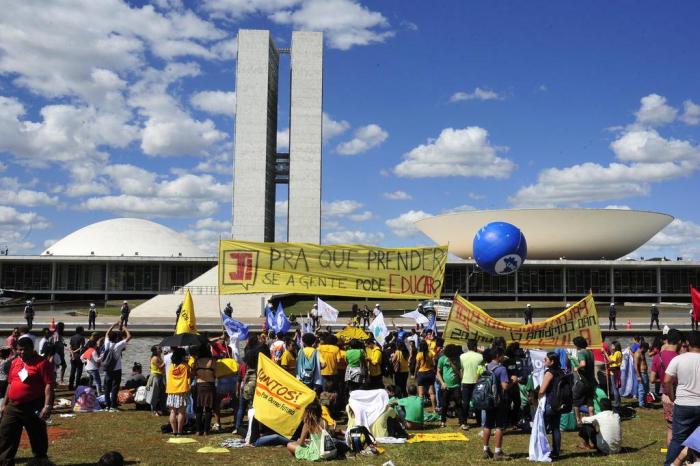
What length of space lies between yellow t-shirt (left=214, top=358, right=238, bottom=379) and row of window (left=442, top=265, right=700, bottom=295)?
57.3 meters

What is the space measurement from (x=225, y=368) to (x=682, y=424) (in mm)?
6792

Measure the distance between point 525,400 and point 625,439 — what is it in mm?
1628

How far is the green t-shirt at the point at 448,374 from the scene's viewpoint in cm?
1025

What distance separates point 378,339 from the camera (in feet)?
47.7

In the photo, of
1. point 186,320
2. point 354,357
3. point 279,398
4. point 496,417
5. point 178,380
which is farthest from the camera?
point 186,320

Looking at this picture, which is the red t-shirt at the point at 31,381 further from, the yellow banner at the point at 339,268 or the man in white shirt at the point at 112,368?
the man in white shirt at the point at 112,368

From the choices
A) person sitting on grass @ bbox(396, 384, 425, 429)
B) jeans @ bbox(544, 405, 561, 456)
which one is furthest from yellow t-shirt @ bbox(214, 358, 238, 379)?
jeans @ bbox(544, 405, 561, 456)

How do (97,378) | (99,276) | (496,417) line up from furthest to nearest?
(99,276)
(97,378)
(496,417)

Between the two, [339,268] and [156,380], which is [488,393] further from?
[156,380]

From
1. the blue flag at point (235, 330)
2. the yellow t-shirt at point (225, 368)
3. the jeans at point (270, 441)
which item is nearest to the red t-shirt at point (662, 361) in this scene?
the jeans at point (270, 441)

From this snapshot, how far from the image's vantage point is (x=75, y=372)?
13.6 metres

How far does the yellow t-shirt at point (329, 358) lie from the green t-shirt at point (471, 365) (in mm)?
2177

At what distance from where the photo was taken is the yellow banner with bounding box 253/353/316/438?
8281 mm

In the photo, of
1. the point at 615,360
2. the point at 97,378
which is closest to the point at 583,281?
the point at 615,360
